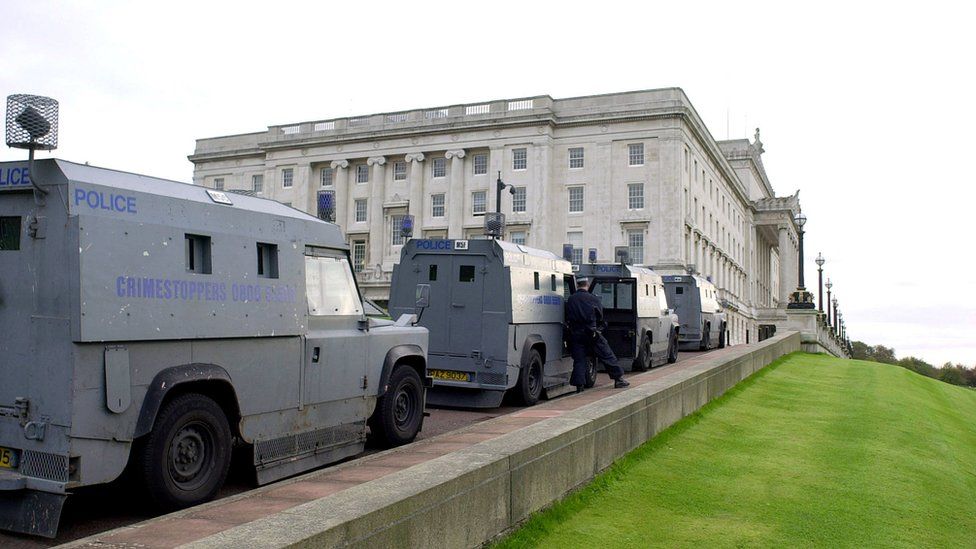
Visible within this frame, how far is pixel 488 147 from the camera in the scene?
67.8m

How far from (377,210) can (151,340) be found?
67.2m

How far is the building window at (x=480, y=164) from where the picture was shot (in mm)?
68562

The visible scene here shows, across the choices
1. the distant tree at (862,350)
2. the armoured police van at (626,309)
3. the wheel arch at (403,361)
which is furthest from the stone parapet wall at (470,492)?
the distant tree at (862,350)

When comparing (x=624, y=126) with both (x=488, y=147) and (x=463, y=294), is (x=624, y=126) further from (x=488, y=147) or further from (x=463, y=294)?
(x=463, y=294)

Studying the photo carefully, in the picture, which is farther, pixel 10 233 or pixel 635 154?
pixel 635 154

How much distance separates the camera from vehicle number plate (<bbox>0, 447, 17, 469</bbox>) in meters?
5.78

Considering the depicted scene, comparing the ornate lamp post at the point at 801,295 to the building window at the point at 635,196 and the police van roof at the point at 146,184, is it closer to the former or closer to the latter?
the building window at the point at 635,196

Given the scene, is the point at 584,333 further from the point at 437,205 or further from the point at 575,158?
the point at 437,205

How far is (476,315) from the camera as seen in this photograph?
43.8ft

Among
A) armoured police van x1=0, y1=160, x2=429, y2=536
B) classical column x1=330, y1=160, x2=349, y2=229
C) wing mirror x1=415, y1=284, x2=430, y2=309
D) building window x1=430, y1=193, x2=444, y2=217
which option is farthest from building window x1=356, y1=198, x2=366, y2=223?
armoured police van x1=0, y1=160, x2=429, y2=536

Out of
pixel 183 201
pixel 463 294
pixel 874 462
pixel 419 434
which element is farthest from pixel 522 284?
pixel 183 201

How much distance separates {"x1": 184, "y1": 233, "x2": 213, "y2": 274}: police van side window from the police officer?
29.8 ft

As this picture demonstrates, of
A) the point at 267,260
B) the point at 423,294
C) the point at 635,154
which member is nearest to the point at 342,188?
the point at 635,154

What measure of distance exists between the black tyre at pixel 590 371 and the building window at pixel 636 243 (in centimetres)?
4727
